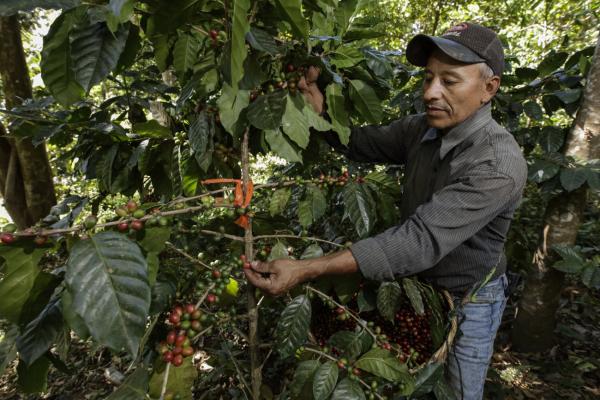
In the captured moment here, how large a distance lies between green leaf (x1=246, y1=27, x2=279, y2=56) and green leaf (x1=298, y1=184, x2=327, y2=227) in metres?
0.58

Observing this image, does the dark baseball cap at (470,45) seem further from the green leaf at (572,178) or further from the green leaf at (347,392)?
the green leaf at (347,392)

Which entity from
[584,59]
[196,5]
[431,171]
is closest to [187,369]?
[196,5]

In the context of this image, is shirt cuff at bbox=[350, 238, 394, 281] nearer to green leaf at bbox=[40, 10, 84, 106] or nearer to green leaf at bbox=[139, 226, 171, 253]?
green leaf at bbox=[139, 226, 171, 253]

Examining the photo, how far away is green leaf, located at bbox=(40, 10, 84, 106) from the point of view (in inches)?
29.7

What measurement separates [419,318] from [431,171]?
2.09ft

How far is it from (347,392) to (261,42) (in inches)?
36.1

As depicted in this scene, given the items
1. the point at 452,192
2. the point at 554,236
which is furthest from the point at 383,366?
the point at 554,236

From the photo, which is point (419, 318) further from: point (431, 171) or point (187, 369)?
point (187, 369)

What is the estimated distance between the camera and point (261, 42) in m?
0.88

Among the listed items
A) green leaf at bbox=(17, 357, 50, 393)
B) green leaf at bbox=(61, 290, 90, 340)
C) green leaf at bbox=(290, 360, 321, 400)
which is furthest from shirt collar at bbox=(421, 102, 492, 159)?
green leaf at bbox=(17, 357, 50, 393)

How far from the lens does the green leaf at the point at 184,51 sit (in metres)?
1.09

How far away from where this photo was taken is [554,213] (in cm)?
233

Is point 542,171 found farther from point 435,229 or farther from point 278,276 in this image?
point 278,276

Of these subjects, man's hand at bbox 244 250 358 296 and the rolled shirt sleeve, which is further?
the rolled shirt sleeve
